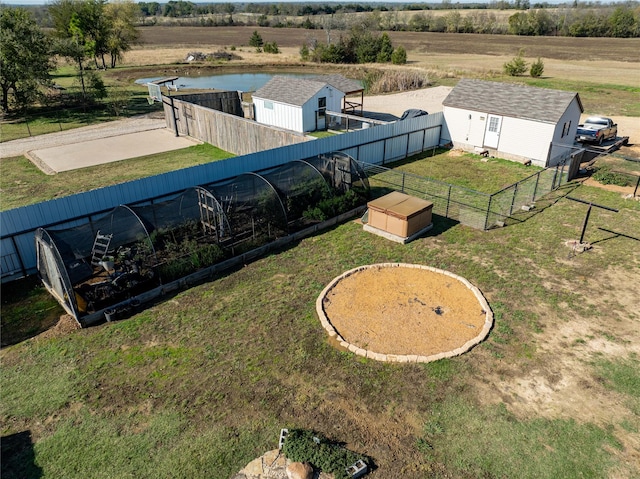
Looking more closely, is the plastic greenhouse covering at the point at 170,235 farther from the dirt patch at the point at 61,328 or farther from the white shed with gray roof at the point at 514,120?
the white shed with gray roof at the point at 514,120

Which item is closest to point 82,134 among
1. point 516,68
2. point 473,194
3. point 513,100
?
point 473,194

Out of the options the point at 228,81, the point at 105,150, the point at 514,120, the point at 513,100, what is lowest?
the point at 105,150

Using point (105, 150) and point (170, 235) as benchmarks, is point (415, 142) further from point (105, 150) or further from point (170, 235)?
point (105, 150)

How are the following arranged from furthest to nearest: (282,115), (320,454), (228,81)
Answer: (228,81) → (282,115) → (320,454)

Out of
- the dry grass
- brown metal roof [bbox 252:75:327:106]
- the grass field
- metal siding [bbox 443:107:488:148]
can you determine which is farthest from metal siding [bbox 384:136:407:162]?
the dry grass

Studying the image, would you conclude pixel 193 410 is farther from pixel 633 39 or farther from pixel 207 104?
pixel 633 39

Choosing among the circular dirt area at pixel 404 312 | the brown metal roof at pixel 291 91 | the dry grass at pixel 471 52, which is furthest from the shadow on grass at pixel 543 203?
the dry grass at pixel 471 52
